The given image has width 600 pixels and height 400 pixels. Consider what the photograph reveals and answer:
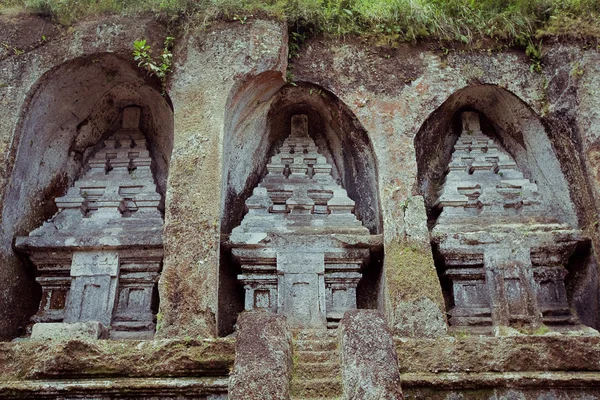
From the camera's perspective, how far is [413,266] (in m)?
5.48

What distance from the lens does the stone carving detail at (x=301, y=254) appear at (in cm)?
580

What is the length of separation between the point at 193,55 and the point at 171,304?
265 centimetres

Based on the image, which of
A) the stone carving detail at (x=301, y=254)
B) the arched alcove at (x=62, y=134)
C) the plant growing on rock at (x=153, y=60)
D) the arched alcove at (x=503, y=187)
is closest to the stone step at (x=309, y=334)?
the stone carving detail at (x=301, y=254)

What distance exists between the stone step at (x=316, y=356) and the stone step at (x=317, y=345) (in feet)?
0.26

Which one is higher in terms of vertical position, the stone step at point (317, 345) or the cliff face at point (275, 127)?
the cliff face at point (275, 127)

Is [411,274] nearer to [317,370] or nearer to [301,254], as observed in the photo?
[301,254]

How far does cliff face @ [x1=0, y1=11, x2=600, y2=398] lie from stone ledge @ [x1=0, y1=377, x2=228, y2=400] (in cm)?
108

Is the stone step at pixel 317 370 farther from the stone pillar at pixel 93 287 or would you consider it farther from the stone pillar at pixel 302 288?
the stone pillar at pixel 93 287

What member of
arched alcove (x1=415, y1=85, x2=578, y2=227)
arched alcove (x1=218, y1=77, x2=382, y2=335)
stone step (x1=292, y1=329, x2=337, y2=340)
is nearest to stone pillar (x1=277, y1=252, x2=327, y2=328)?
arched alcove (x1=218, y1=77, x2=382, y2=335)

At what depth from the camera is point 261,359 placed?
12.0 feet

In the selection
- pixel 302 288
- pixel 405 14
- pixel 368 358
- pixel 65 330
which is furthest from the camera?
pixel 405 14

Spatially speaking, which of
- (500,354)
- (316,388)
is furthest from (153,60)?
(500,354)

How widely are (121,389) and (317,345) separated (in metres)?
1.40

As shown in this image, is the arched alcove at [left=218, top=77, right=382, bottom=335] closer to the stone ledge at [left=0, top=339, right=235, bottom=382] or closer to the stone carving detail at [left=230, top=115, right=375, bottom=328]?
the stone carving detail at [left=230, top=115, right=375, bottom=328]
